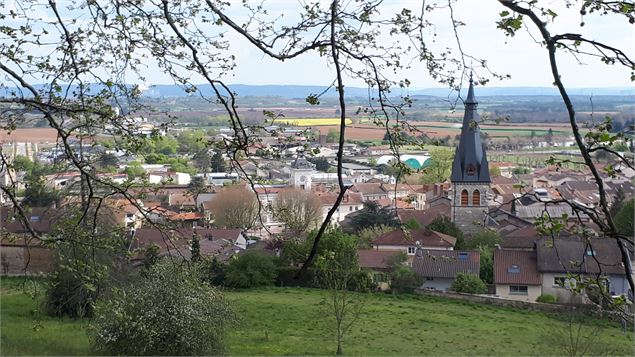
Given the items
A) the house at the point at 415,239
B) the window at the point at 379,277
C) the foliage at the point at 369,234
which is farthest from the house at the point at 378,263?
the foliage at the point at 369,234

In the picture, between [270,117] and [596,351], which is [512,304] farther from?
[270,117]

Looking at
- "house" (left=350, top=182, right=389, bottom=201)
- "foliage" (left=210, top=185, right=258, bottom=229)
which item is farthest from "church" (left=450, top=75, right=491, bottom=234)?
"house" (left=350, top=182, right=389, bottom=201)

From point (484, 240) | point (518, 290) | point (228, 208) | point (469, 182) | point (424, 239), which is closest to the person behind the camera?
point (518, 290)

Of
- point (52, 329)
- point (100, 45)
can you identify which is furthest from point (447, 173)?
point (100, 45)

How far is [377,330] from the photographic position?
14.6m

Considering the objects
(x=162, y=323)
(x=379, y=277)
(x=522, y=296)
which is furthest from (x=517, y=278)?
(x=162, y=323)

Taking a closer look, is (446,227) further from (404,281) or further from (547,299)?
(547,299)

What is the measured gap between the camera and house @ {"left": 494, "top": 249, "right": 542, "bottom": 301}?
18516 millimetres

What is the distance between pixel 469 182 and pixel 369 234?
14.2ft

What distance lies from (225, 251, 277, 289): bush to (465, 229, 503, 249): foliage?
7144mm

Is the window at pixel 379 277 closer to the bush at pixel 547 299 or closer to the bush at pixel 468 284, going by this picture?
the bush at pixel 468 284

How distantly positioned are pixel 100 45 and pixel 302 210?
72.0 ft

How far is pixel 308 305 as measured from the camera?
16.8 meters

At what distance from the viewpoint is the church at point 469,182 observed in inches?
1005
